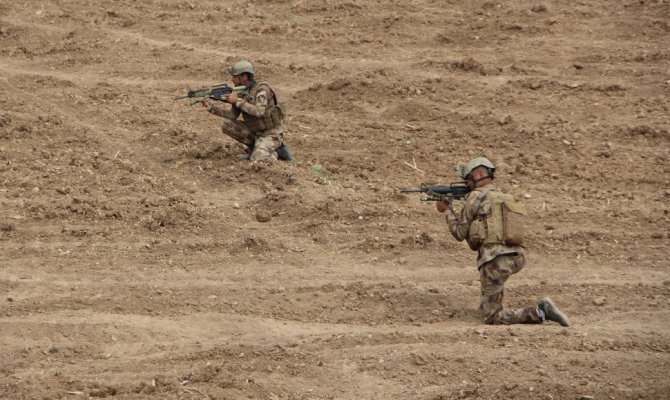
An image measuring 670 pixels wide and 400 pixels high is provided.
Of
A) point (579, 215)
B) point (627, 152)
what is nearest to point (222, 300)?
point (579, 215)

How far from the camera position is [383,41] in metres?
17.5

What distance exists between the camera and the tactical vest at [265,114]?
13.7 metres

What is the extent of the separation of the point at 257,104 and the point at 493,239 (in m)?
4.59

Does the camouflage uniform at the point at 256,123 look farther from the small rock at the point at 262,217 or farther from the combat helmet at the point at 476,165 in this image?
the combat helmet at the point at 476,165

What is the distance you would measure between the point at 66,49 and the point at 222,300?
27.9 ft

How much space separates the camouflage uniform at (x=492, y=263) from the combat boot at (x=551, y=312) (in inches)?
2.9

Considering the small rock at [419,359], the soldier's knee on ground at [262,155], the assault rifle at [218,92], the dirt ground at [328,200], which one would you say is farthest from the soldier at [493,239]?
the assault rifle at [218,92]

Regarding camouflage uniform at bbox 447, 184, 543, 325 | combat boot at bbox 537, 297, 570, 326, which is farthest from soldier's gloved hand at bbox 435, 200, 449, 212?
combat boot at bbox 537, 297, 570, 326

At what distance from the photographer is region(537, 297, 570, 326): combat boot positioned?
10062 millimetres

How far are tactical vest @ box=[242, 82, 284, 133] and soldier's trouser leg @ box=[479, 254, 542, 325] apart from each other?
4447 mm

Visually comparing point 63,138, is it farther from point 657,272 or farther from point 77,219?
point 657,272

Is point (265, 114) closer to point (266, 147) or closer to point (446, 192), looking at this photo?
point (266, 147)

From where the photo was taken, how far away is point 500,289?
10.3m

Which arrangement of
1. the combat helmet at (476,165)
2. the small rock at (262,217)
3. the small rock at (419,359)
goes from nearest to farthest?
the small rock at (419,359), the combat helmet at (476,165), the small rock at (262,217)
